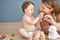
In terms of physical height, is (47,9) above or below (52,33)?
above

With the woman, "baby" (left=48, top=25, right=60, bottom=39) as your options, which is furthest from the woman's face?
"baby" (left=48, top=25, right=60, bottom=39)

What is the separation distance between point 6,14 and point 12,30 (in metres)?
0.15

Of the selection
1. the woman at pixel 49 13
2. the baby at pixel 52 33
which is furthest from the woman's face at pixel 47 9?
the baby at pixel 52 33

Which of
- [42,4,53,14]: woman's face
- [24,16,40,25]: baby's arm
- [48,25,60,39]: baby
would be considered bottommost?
[48,25,60,39]: baby

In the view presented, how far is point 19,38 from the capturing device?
36.5 inches

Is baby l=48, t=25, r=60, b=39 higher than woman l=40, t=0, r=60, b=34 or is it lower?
lower

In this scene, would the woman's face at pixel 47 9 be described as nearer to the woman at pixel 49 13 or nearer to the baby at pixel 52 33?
the woman at pixel 49 13

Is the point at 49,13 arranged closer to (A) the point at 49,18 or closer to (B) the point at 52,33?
(A) the point at 49,18

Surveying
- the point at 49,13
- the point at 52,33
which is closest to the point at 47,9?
the point at 49,13

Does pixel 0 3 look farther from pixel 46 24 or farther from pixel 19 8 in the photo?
pixel 46 24

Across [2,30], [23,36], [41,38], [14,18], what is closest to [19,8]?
→ [14,18]

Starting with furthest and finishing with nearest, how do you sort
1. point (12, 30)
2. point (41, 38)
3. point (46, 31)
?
1. point (12, 30)
2. point (46, 31)
3. point (41, 38)

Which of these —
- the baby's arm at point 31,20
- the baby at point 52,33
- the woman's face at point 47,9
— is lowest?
the baby at point 52,33

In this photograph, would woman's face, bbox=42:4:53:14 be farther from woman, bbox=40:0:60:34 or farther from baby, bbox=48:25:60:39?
baby, bbox=48:25:60:39
